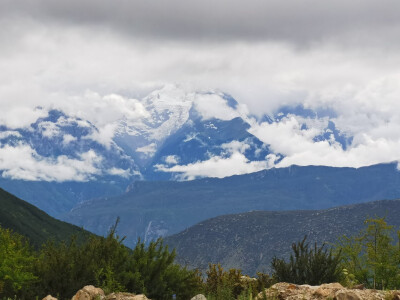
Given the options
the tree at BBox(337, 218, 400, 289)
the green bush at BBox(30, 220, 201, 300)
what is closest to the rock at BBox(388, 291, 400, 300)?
the tree at BBox(337, 218, 400, 289)

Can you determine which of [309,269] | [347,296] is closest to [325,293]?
[347,296]

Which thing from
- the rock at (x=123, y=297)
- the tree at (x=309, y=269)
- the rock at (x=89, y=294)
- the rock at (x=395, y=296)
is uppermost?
the tree at (x=309, y=269)

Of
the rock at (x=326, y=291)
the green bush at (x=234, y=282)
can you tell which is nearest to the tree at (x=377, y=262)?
the green bush at (x=234, y=282)

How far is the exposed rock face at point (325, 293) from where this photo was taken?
1927 centimetres

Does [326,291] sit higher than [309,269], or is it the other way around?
[309,269]

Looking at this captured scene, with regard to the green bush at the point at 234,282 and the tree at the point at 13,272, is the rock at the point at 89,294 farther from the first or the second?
the green bush at the point at 234,282

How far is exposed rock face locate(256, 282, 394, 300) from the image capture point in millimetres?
19266

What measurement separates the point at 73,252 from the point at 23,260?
2265 millimetres

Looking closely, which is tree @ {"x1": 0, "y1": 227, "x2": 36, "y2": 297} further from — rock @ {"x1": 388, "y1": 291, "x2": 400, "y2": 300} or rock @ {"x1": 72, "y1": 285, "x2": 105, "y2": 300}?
rock @ {"x1": 388, "y1": 291, "x2": 400, "y2": 300}

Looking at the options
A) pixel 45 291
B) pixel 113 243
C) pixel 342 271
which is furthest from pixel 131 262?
pixel 342 271

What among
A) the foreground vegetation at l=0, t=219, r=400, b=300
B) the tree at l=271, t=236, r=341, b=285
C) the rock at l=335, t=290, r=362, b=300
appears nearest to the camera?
the rock at l=335, t=290, r=362, b=300

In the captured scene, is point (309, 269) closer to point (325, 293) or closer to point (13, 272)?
point (325, 293)

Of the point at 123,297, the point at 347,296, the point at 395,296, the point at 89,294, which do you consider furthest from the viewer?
the point at 123,297

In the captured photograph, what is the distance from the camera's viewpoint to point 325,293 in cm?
2014
